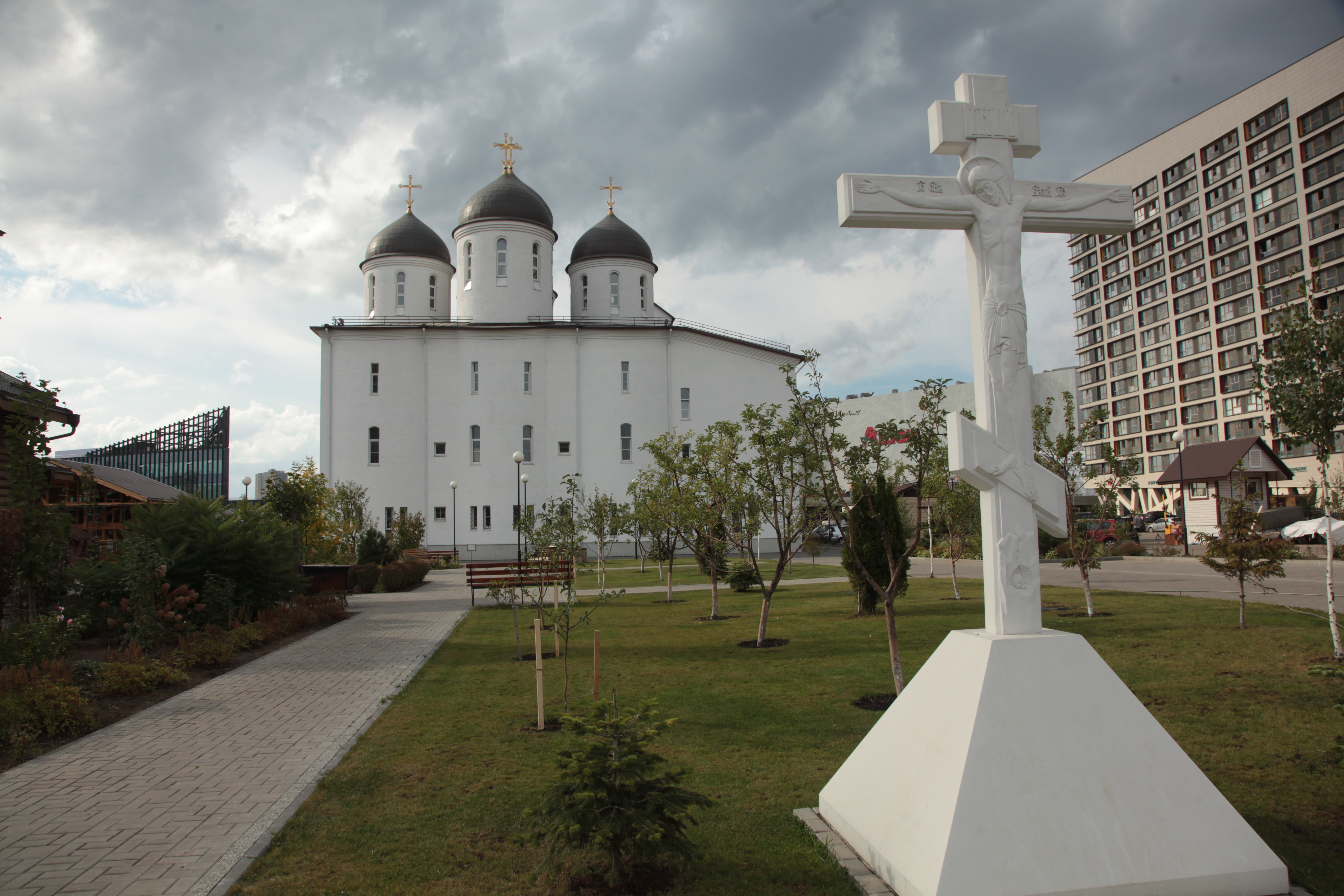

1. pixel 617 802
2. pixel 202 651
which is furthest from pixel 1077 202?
pixel 202 651

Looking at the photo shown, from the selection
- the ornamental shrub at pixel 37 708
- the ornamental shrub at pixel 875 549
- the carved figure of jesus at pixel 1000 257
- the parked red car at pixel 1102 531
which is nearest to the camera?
the carved figure of jesus at pixel 1000 257

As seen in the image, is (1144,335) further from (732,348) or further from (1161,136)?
(732,348)

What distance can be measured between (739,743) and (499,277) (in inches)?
1638

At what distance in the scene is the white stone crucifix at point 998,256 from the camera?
4234mm

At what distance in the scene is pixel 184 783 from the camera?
19.7 ft

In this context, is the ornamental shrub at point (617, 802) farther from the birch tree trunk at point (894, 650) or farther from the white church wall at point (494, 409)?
the white church wall at point (494, 409)

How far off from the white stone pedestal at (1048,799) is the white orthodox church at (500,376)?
126ft

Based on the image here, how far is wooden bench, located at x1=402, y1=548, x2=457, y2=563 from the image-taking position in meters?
31.1

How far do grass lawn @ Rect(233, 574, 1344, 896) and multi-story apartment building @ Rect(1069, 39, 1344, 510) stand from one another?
4148 cm

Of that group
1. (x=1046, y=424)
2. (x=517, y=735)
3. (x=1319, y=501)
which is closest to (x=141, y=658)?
(x=517, y=735)

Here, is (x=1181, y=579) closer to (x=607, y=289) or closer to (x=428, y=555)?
(x=428, y=555)

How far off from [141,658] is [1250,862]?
11.7 m

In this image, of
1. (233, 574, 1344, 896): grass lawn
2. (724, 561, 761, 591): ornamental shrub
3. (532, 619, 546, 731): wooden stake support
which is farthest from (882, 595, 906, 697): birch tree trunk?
(724, 561, 761, 591): ornamental shrub

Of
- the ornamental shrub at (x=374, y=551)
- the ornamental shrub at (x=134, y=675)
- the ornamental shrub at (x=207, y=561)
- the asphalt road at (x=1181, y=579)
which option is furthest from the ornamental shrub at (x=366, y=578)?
the asphalt road at (x=1181, y=579)
